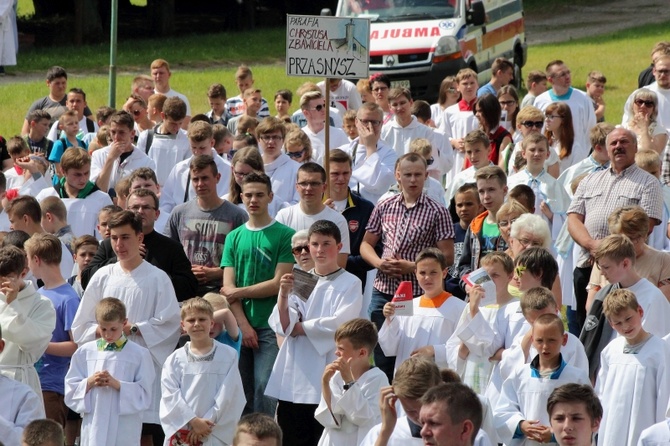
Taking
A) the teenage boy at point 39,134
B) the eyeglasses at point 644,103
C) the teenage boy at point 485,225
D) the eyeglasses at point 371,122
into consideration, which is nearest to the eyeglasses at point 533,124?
the eyeglasses at point 644,103

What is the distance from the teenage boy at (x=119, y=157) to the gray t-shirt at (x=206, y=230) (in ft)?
8.32


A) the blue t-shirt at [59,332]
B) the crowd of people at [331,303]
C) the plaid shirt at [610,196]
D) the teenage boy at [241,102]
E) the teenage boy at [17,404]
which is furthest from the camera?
the teenage boy at [241,102]

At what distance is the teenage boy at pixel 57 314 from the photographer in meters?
10.2

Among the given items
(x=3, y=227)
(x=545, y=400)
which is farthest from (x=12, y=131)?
(x=545, y=400)

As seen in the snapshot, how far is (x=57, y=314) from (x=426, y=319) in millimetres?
2729

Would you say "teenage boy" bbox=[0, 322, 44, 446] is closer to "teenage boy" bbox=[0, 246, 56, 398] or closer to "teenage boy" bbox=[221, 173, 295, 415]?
"teenage boy" bbox=[0, 246, 56, 398]

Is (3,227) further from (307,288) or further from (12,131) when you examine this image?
(12,131)

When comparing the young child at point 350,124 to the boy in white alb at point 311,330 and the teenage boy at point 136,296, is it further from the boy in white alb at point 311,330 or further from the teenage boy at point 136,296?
the teenage boy at point 136,296

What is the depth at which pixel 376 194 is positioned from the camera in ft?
44.3

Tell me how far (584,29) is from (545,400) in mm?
34679

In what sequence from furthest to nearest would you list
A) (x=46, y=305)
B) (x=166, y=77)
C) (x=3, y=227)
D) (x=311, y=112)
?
(x=166, y=77) < (x=311, y=112) < (x=3, y=227) < (x=46, y=305)

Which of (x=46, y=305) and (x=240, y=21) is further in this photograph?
(x=240, y=21)

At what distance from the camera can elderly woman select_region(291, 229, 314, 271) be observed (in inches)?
406

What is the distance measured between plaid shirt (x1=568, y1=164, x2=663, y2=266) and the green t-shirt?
7.98ft
